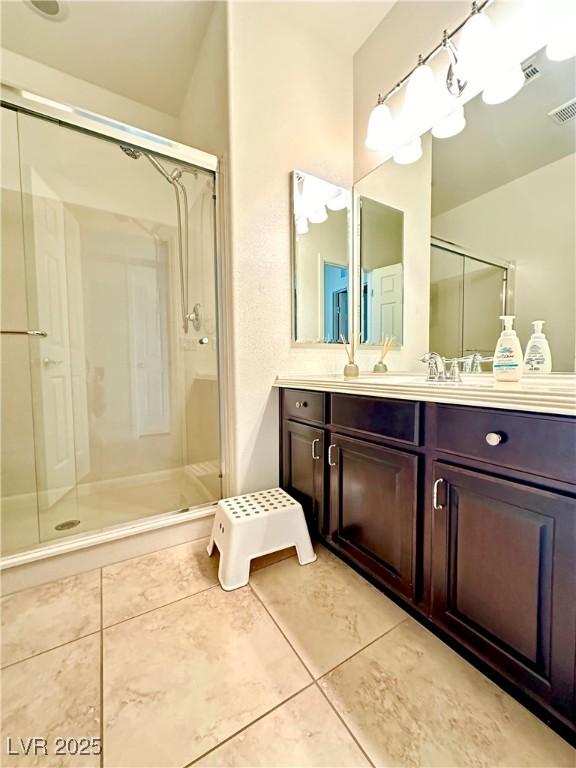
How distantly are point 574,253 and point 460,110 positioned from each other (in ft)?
2.59

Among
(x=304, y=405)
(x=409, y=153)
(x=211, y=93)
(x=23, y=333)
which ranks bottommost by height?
(x=304, y=405)

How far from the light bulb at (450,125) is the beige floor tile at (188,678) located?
1.99 metres

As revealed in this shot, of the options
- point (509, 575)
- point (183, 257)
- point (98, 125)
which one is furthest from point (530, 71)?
point (183, 257)

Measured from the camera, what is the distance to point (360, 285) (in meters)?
1.81

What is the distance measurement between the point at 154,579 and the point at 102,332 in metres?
1.57

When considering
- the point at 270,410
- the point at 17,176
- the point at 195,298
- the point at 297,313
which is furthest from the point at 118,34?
the point at 270,410

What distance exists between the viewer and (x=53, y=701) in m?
0.75

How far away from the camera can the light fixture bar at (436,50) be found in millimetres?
1109

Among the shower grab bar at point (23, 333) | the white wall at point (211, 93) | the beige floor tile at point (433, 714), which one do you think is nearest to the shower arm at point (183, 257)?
the white wall at point (211, 93)

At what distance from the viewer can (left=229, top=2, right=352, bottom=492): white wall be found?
1434 millimetres

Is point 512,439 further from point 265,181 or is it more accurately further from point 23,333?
point 23,333

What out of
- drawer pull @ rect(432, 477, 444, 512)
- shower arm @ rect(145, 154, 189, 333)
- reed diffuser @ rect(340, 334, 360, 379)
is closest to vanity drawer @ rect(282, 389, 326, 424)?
reed diffuser @ rect(340, 334, 360, 379)

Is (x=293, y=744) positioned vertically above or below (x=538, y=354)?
below

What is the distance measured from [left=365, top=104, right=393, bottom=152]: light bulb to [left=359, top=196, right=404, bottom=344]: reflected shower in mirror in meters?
0.26
